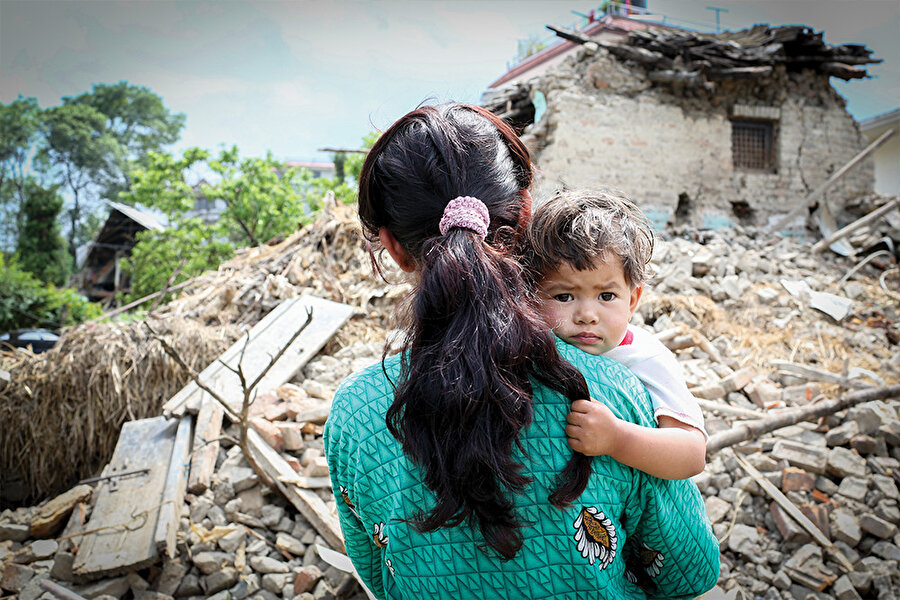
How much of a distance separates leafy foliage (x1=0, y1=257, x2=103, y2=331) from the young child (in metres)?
16.8

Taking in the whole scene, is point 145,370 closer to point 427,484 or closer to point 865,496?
point 427,484

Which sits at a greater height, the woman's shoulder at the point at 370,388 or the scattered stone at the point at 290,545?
the woman's shoulder at the point at 370,388

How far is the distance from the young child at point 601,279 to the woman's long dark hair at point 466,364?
0.76 ft

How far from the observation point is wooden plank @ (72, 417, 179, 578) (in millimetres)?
2721

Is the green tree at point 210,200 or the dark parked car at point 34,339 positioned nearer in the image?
the dark parked car at point 34,339

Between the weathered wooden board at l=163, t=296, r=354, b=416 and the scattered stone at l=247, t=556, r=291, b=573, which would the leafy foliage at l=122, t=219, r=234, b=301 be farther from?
the scattered stone at l=247, t=556, r=291, b=573

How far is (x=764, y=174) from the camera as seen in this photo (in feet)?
35.2

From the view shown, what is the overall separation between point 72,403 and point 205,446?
1.47m

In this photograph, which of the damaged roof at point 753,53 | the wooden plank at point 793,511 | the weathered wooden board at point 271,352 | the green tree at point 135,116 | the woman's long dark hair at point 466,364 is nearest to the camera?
the woman's long dark hair at point 466,364

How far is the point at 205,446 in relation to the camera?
3463 mm

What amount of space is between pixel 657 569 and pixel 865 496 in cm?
260

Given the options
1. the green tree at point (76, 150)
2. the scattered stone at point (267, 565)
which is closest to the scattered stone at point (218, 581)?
the scattered stone at point (267, 565)

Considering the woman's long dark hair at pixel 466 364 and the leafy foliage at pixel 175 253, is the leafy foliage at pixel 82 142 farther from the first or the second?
the woman's long dark hair at pixel 466 364

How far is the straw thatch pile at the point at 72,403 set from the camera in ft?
13.4
